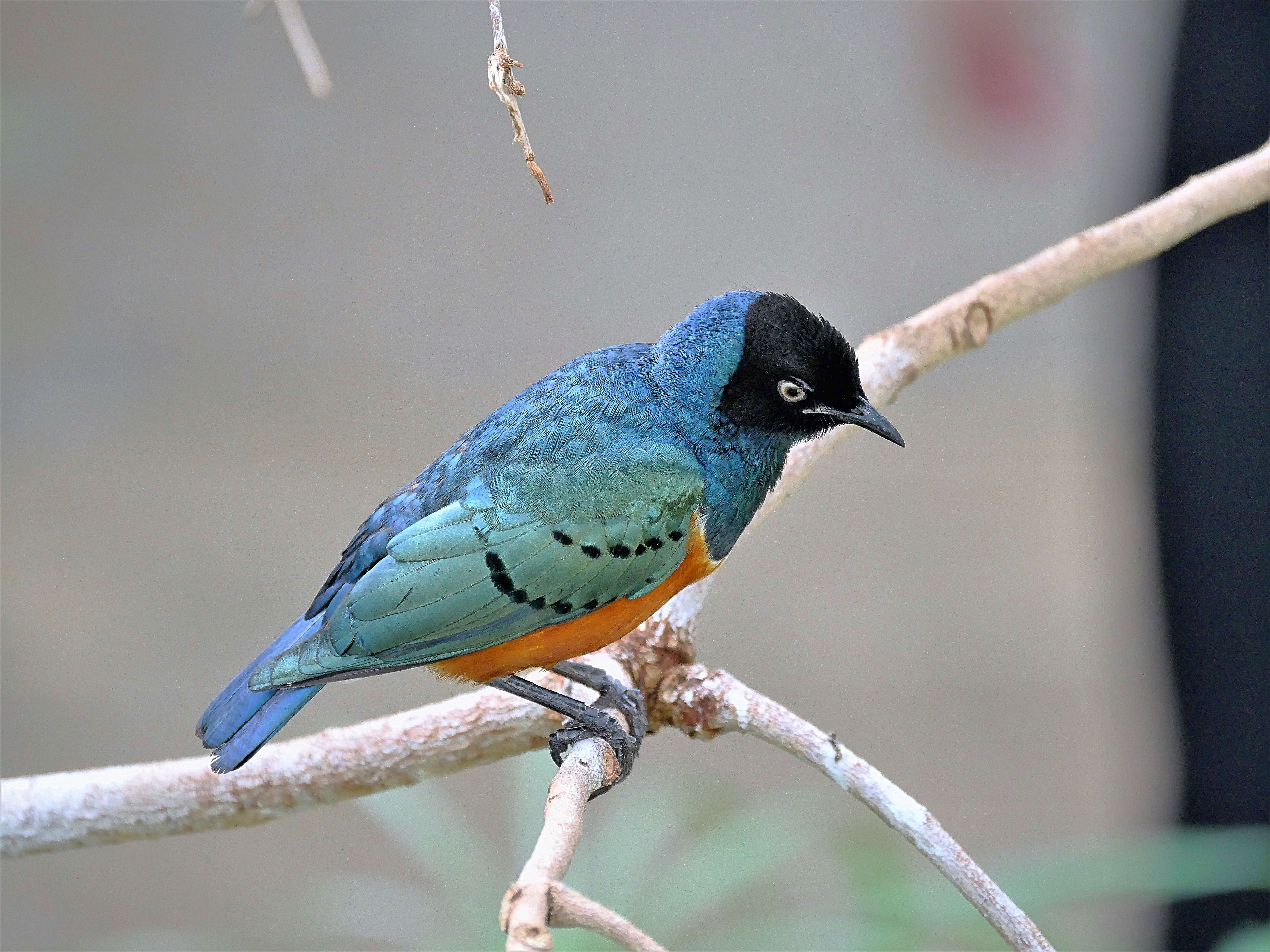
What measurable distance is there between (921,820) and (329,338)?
17.7 ft

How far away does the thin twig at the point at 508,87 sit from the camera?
4.84 ft

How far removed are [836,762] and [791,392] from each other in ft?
2.08

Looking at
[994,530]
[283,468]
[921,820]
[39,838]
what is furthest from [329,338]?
[921,820]

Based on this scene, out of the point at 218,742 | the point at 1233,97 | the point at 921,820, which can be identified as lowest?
the point at 218,742

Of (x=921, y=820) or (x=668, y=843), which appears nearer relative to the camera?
(x=921, y=820)

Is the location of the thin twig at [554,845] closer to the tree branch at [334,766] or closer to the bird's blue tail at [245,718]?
the tree branch at [334,766]

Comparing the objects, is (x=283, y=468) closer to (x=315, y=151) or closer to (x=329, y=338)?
(x=329, y=338)

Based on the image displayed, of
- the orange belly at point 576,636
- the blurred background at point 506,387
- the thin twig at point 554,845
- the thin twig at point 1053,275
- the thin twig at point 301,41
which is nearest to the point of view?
the thin twig at point 554,845

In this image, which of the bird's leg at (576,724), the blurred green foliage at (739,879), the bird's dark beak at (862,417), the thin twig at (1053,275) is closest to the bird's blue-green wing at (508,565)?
the bird's leg at (576,724)

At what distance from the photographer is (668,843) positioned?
13.1 feet

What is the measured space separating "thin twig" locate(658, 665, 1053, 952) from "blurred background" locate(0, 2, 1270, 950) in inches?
93.2

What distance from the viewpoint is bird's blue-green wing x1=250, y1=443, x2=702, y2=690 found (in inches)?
76.9

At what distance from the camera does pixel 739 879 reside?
322cm

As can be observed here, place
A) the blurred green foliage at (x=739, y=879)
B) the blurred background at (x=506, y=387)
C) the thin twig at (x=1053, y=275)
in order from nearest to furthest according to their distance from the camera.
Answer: the thin twig at (x=1053, y=275) → the blurred green foliage at (x=739, y=879) → the blurred background at (x=506, y=387)
